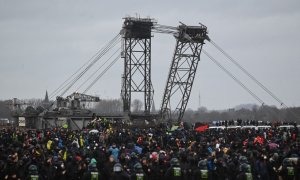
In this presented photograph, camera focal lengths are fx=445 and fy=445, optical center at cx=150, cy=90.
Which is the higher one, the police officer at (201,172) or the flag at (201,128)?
the flag at (201,128)

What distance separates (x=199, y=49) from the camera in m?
50.6

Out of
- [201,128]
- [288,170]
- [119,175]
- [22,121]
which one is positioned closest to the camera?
[119,175]

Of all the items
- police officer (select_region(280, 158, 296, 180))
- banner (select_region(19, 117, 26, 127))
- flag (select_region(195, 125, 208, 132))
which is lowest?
police officer (select_region(280, 158, 296, 180))

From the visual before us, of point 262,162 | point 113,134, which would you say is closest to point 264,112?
point 113,134

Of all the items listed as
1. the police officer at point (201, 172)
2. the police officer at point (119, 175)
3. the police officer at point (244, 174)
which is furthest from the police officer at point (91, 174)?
the police officer at point (244, 174)

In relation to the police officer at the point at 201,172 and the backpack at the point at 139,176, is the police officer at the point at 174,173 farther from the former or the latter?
the backpack at the point at 139,176

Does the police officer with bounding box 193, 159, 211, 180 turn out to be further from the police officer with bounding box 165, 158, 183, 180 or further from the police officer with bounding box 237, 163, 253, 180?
the police officer with bounding box 237, 163, 253, 180

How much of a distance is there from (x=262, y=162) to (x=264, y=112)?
128m

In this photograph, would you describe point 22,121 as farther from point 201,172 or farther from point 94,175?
point 201,172

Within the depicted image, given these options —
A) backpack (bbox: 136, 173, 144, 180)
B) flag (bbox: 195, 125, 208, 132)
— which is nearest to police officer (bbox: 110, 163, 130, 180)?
backpack (bbox: 136, 173, 144, 180)

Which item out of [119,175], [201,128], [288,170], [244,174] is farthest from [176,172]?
[201,128]

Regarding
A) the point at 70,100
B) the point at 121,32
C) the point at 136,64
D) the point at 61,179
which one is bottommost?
the point at 61,179

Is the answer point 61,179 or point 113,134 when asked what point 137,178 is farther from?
point 113,134

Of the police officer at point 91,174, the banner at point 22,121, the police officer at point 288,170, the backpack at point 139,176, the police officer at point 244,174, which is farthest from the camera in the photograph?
the banner at point 22,121
